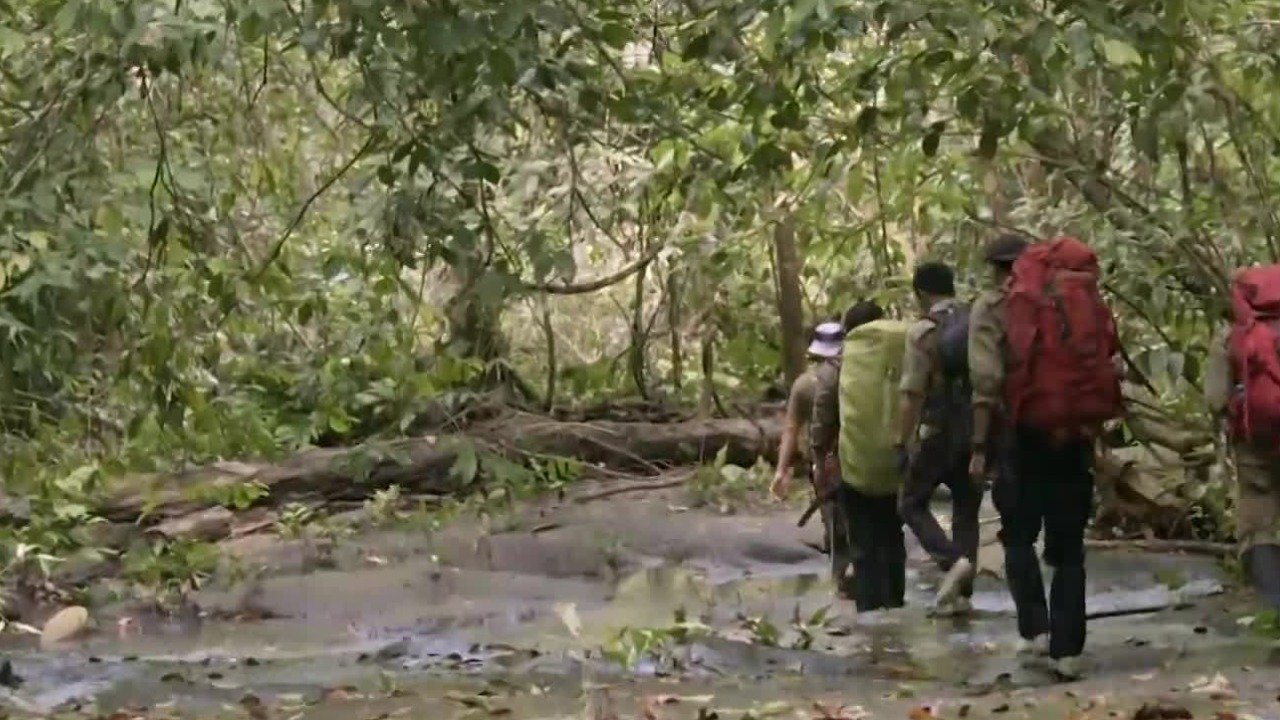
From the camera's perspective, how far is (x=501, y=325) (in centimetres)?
1977

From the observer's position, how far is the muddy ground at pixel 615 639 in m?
7.92

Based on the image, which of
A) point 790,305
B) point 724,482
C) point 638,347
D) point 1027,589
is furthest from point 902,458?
point 638,347

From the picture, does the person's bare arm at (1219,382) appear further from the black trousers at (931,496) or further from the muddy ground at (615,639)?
the black trousers at (931,496)

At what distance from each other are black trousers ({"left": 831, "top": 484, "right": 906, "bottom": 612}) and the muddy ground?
0.15 meters

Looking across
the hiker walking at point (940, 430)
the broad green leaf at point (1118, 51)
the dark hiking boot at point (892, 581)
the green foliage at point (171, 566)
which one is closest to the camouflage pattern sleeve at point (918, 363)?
the hiker walking at point (940, 430)

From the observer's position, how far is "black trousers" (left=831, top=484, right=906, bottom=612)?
1015 cm

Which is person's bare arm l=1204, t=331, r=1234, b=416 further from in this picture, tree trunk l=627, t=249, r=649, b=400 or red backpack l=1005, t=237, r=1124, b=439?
tree trunk l=627, t=249, r=649, b=400

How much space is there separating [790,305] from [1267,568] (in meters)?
11.8

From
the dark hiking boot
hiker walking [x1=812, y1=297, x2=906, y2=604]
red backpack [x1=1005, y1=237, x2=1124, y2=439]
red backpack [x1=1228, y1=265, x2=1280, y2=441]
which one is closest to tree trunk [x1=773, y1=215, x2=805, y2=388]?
hiker walking [x1=812, y1=297, x2=906, y2=604]

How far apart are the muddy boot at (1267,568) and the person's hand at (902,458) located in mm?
2095

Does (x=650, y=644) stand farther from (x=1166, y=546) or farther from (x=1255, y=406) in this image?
(x=1166, y=546)

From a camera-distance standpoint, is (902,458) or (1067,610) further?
(902,458)

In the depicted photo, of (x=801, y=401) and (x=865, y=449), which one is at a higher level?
(x=801, y=401)

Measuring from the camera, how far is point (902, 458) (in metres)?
9.70
